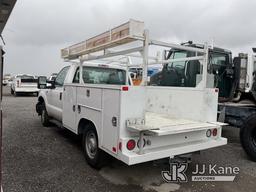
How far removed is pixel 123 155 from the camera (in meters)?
3.33

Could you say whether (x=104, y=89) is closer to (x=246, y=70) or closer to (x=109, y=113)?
(x=109, y=113)

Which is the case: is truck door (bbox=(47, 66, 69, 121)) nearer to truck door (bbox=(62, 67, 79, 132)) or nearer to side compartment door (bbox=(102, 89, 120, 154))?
truck door (bbox=(62, 67, 79, 132))

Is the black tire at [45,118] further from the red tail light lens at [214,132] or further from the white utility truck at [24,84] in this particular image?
the white utility truck at [24,84]

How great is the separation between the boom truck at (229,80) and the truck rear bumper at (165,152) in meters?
1.41

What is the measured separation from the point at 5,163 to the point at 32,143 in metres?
1.33

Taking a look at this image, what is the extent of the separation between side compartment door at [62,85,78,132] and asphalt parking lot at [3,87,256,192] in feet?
2.05

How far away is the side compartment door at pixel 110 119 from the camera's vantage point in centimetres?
346

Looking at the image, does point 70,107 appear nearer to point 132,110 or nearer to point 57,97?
point 57,97

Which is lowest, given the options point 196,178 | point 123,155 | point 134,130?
point 196,178

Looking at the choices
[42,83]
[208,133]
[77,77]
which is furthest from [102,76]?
[208,133]

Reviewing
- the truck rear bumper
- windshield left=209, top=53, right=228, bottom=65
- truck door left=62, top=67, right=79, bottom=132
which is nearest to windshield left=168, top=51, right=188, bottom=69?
windshield left=209, top=53, right=228, bottom=65

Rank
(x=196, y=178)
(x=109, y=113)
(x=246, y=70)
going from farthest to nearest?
1. (x=246, y=70)
2. (x=196, y=178)
3. (x=109, y=113)

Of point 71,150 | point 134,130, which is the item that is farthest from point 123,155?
point 71,150

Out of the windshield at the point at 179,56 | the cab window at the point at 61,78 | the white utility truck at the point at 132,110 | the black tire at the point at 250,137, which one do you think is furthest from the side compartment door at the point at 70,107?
the black tire at the point at 250,137
